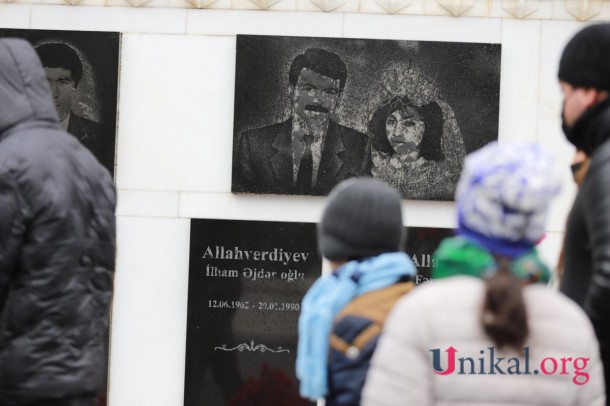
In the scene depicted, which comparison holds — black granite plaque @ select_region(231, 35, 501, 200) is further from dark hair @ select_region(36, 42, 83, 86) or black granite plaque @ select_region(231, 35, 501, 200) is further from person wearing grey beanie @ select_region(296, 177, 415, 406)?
person wearing grey beanie @ select_region(296, 177, 415, 406)

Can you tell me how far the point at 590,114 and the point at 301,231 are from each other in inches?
157

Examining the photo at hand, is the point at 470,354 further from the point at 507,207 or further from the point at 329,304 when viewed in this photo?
the point at 329,304

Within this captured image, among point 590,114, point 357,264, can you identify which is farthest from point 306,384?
point 590,114

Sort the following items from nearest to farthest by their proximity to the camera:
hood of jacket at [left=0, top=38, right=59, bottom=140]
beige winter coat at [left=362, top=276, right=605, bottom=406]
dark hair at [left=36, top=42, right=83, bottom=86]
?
beige winter coat at [left=362, top=276, right=605, bottom=406] → hood of jacket at [left=0, top=38, right=59, bottom=140] → dark hair at [left=36, top=42, right=83, bottom=86]

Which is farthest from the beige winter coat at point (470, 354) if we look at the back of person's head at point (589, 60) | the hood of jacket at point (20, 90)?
the hood of jacket at point (20, 90)

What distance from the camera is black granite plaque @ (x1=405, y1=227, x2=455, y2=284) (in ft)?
22.9

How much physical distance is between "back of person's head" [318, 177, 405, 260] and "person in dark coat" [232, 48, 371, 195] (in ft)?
12.9

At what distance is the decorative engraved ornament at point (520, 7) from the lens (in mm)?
6953

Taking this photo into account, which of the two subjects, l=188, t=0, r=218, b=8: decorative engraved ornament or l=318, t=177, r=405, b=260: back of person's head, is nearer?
l=318, t=177, r=405, b=260: back of person's head

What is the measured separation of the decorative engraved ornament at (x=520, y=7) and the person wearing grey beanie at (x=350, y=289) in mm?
4208

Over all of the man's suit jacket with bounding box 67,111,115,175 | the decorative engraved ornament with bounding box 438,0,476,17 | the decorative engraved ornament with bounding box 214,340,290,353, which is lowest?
the decorative engraved ornament with bounding box 214,340,290,353

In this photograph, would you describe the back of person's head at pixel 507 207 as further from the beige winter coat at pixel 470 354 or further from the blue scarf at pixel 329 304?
the blue scarf at pixel 329 304

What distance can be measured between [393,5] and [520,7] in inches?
31.2

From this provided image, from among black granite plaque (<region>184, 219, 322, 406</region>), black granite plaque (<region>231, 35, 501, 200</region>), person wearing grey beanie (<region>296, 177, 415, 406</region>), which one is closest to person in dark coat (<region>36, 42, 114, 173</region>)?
black granite plaque (<region>184, 219, 322, 406</region>)
